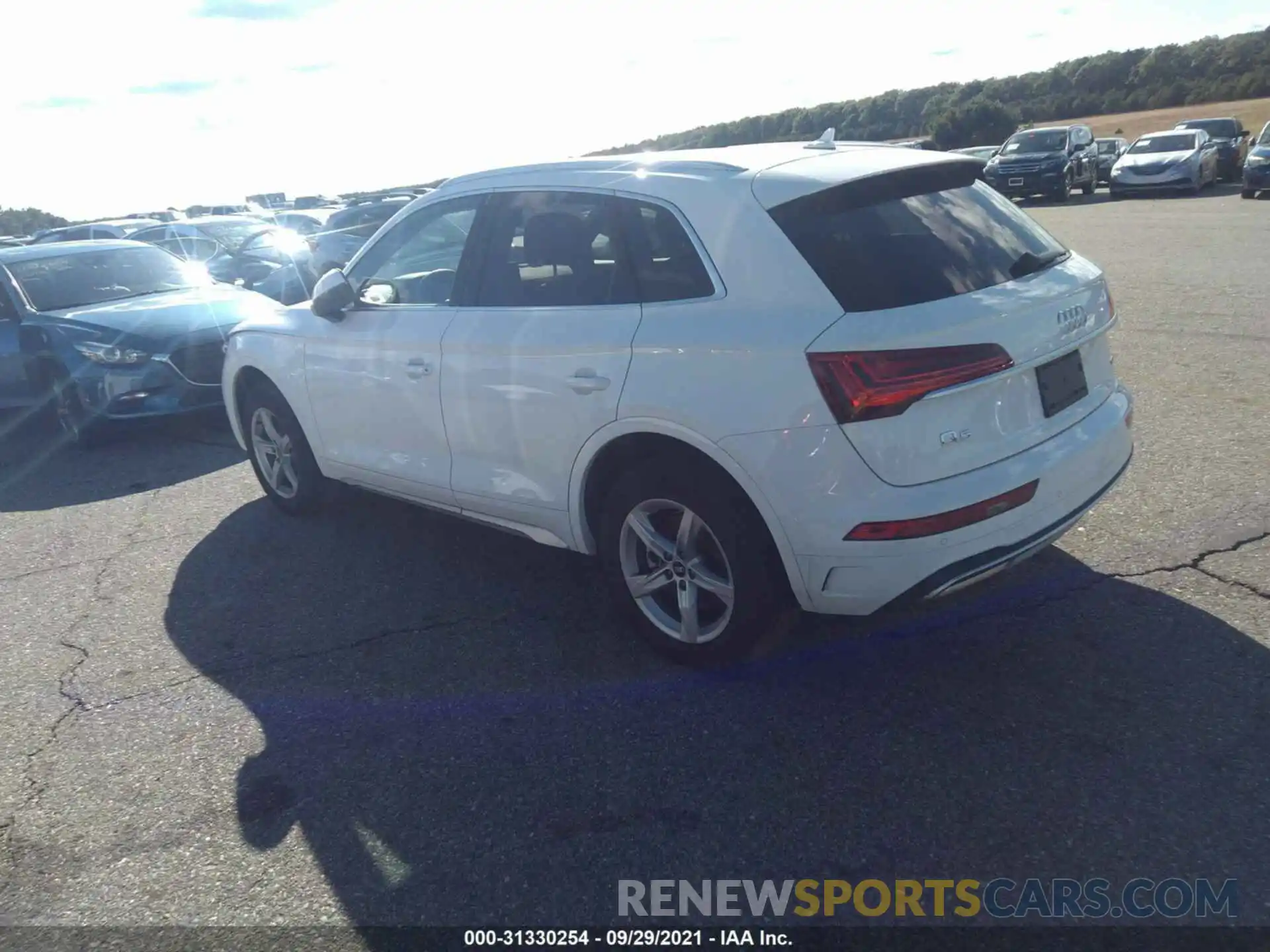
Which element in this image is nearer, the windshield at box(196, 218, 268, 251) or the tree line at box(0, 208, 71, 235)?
the windshield at box(196, 218, 268, 251)

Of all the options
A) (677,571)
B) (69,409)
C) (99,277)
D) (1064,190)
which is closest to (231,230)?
(99,277)

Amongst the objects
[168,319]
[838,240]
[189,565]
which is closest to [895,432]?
[838,240]

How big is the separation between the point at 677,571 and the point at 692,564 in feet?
0.29

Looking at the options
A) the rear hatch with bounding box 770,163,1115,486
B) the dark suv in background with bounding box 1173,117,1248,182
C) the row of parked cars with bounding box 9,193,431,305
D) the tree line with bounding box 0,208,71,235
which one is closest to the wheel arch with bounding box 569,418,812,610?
the rear hatch with bounding box 770,163,1115,486

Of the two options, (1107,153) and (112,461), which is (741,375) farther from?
Answer: (1107,153)

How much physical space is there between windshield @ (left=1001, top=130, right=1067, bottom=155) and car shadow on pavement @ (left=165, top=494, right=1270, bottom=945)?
88.9ft

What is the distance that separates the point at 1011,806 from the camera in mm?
3152

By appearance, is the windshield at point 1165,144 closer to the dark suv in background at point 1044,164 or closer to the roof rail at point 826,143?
the dark suv in background at point 1044,164

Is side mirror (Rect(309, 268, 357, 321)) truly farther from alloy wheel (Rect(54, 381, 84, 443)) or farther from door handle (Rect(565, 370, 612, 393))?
alloy wheel (Rect(54, 381, 84, 443))

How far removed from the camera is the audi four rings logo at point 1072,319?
3.72 meters

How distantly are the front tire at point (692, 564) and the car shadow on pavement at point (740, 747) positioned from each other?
20 cm

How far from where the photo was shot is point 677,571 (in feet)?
13.1

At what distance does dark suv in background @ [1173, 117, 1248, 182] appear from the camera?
2833cm

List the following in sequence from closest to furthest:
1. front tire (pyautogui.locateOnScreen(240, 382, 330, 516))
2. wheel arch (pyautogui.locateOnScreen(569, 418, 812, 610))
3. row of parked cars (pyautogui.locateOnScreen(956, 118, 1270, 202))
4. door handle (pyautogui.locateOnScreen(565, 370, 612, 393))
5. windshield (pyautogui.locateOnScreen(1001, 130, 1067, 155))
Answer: wheel arch (pyautogui.locateOnScreen(569, 418, 812, 610)), door handle (pyautogui.locateOnScreen(565, 370, 612, 393)), front tire (pyautogui.locateOnScreen(240, 382, 330, 516)), row of parked cars (pyautogui.locateOnScreen(956, 118, 1270, 202)), windshield (pyautogui.locateOnScreen(1001, 130, 1067, 155))
